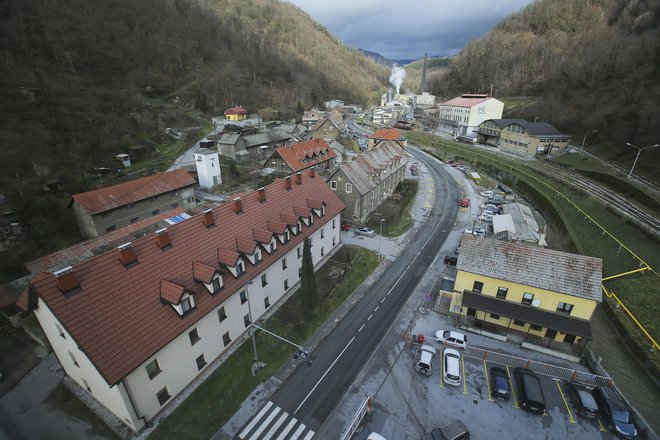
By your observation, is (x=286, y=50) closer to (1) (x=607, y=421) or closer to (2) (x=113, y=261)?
(2) (x=113, y=261)

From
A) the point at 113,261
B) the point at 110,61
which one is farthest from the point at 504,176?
the point at 110,61

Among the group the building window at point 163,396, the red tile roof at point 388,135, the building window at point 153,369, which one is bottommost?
the building window at point 163,396

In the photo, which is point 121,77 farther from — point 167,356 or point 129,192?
point 167,356

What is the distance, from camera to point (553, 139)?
8562cm

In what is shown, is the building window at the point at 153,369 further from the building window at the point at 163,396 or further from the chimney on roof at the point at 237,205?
the chimney on roof at the point at 237,205

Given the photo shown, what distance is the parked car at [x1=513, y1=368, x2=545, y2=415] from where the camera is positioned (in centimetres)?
2266

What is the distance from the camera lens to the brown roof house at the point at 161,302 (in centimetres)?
1836

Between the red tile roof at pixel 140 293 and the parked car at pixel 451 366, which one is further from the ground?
the red tile roof at pixel 140 293

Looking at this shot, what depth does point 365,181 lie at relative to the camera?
53.6m

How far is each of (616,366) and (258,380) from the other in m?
Result: 34.9

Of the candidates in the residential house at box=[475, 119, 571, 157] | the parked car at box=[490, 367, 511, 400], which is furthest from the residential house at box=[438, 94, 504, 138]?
the parked car at box=[490, 367, 511, 400]

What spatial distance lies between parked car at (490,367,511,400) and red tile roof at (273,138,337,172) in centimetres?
5297

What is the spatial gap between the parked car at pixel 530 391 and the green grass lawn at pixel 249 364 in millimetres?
18222

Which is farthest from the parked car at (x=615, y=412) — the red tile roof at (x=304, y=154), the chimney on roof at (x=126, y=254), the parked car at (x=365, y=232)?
the red tile roof at (x=304, y=154)
